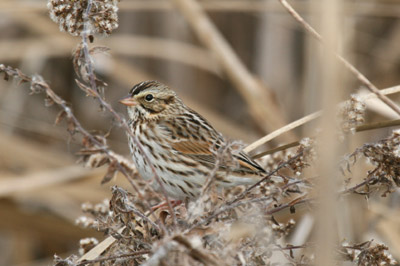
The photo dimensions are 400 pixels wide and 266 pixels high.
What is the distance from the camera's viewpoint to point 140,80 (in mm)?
4586

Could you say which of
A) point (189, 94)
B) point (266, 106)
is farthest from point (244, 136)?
point (189, 94)

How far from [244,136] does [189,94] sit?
1.04m

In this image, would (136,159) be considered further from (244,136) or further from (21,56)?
(21,56)

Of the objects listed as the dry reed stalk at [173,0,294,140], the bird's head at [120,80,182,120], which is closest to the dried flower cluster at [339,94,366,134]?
the bird's head at [120,80,182,120]

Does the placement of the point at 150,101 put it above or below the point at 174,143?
above

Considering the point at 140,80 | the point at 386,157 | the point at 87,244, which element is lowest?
the point at 87,244

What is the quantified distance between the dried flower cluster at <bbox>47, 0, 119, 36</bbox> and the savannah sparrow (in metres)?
0.86

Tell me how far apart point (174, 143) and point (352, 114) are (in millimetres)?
1201

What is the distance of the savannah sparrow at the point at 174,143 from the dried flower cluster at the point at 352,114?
0.82 m

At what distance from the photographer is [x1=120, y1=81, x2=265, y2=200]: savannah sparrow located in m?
2.63

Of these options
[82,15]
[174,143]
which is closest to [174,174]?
[174,143]

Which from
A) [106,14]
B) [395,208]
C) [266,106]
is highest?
[266,106]

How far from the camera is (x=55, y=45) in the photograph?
4.80 m

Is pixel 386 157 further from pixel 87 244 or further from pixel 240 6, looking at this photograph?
pixel 240 6
